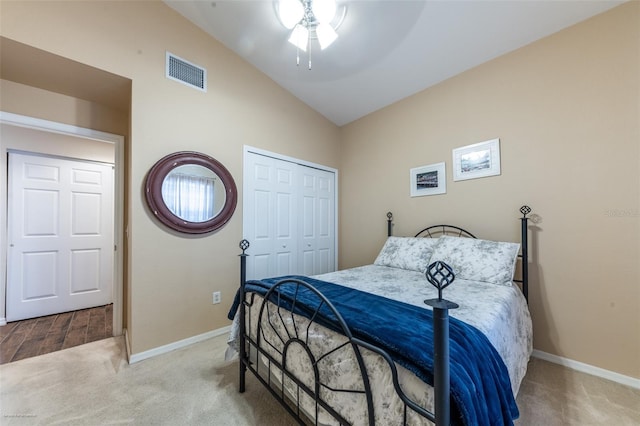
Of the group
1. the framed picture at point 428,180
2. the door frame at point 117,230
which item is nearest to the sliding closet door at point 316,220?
the framed picture at point 428,180

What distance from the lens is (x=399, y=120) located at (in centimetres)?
322

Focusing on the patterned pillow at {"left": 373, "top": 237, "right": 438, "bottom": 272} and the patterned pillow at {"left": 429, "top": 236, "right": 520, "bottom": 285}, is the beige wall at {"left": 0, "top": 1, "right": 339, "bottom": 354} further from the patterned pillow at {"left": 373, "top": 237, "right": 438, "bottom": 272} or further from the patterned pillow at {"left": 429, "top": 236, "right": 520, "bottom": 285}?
the patterned pillow at {"left": 429, "top": 236, "right": 520, "bottom": 285}

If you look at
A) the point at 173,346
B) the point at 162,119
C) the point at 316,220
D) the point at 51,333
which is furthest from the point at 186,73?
the point at 51,333

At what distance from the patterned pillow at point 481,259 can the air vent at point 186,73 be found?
2.91m

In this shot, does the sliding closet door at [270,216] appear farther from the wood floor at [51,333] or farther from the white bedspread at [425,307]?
the wood floor at [51,333]

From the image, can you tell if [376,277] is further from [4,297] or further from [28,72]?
[4,297]

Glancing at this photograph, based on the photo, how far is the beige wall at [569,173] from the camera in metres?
1.81

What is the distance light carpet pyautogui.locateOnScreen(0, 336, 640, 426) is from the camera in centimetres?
147

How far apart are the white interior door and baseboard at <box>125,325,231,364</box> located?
1561 mm

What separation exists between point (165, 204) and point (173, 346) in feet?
4.29

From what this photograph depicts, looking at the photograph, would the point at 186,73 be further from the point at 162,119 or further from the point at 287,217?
the point at 287,217

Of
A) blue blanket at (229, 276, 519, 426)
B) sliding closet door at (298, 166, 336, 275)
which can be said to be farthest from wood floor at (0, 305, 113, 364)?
blue blanket at (229, 276, 519, 426)

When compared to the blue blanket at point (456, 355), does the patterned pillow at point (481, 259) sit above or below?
above

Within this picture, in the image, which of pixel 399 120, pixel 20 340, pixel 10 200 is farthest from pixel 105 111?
pixel 399 120
